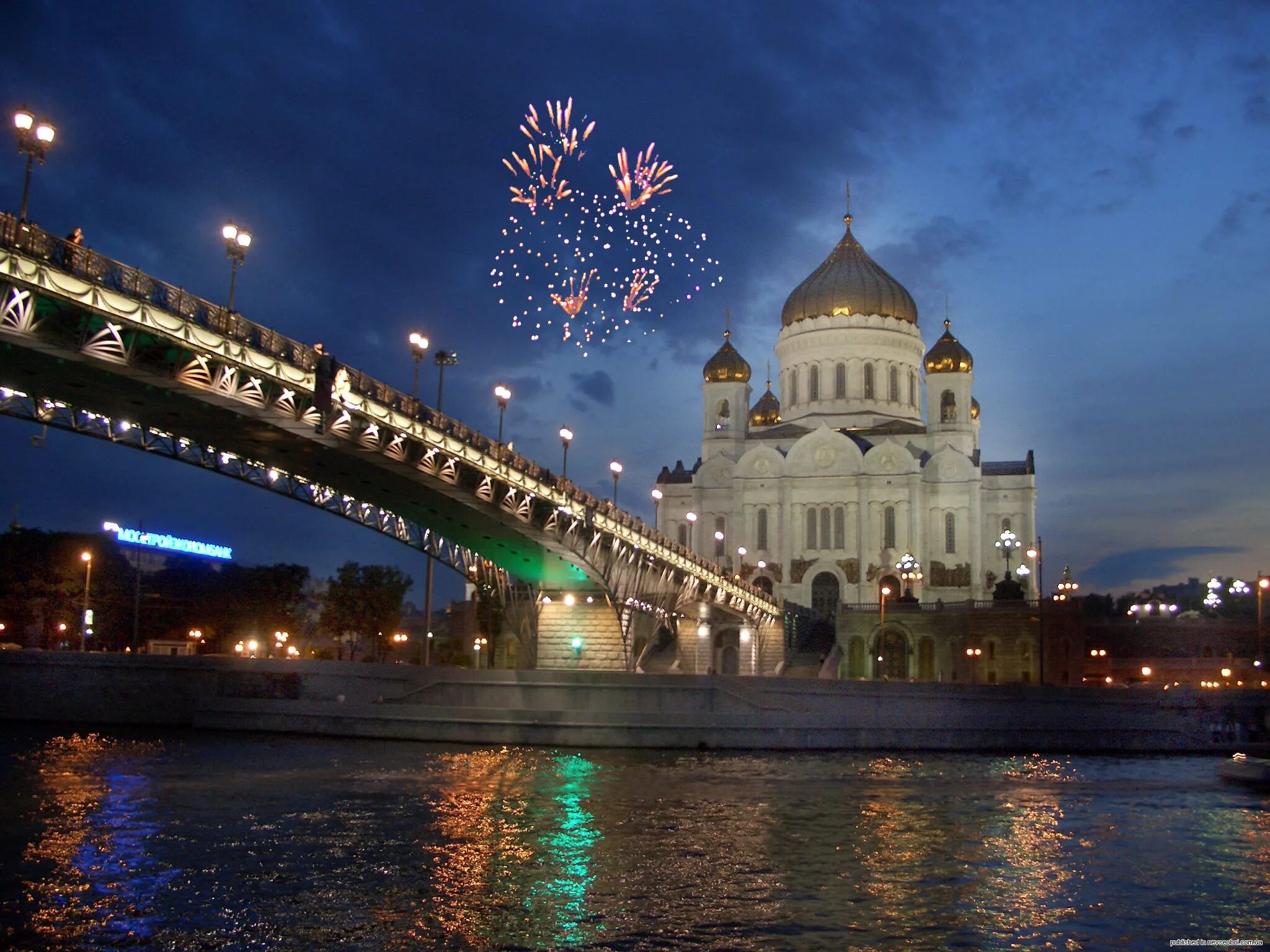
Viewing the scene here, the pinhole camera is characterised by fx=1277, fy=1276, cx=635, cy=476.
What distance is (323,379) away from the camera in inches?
1426

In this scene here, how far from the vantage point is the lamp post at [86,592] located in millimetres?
62250

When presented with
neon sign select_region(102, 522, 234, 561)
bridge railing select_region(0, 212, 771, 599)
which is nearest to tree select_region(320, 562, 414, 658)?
neon sign select_region(102, 522, 234, 561)

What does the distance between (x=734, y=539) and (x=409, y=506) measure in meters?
45.3

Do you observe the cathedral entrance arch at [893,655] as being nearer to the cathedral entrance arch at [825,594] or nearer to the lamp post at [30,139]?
the cathedral entrance arch at [825,594]

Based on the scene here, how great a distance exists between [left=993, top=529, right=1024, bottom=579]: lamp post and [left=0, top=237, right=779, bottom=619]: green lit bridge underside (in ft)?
79.0

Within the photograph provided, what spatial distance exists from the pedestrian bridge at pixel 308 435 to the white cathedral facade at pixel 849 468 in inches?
947

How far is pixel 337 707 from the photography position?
47.9m

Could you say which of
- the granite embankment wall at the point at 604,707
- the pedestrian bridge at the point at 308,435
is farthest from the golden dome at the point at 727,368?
the granite embankment wall at the point at 604,707

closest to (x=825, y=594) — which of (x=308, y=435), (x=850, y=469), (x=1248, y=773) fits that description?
(x=850, y=469)

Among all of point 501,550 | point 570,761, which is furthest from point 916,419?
point 570,761

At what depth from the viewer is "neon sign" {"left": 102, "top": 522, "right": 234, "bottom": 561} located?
214 feet

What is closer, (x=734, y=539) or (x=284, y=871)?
(x=284, y=871)

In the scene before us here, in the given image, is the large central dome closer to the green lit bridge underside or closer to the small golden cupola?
the small golden cupola

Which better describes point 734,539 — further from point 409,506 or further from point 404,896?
point 404,896
